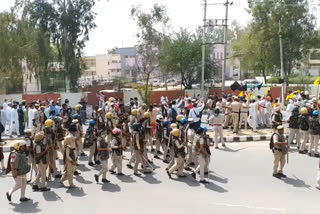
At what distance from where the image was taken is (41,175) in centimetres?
901

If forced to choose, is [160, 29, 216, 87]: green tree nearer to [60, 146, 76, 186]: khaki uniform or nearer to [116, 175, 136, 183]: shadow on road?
[116, 175, 136, 183]: shadow on road

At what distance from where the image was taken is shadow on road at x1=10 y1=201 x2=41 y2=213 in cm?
785

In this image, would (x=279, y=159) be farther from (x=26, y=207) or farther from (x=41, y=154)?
(x=26, y=207)

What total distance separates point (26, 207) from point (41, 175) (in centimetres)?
108

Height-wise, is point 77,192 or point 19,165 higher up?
point 19,165

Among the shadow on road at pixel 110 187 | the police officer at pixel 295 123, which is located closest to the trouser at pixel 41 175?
the shadow on road at pixel 110 187

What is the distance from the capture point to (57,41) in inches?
1189

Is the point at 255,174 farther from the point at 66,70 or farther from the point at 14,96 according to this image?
the point at 66,70

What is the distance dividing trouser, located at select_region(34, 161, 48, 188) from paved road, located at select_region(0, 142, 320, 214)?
289 millimetres

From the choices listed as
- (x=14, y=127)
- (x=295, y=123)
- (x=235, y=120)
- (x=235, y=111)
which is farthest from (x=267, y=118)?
(x=14, y=127)

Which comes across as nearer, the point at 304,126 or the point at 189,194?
the point at 189,194

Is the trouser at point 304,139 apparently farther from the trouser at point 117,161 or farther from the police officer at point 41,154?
the police officer at point 41,154

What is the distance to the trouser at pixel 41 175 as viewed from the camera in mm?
8938

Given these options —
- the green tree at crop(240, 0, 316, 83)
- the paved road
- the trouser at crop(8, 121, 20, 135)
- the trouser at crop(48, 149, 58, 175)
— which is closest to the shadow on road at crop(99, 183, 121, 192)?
the paved road
